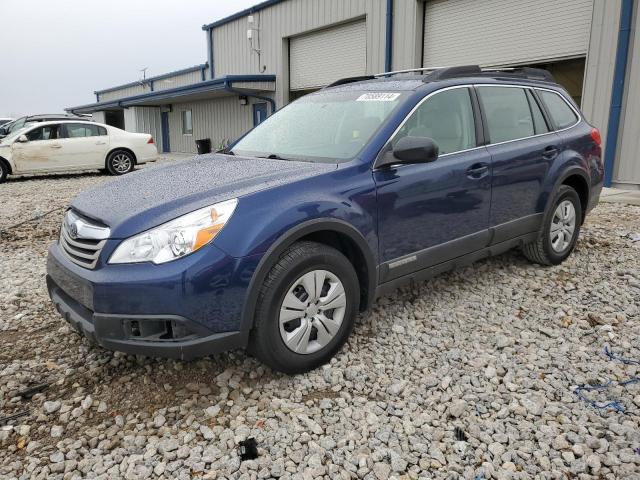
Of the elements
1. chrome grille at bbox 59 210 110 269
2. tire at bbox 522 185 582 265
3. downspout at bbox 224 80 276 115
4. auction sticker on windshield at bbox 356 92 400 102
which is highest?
downspout at bbox 224 80 276 115

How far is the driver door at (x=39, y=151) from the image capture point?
12711mm

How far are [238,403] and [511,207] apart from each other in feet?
8.66

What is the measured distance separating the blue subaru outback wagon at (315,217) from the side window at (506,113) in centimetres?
2

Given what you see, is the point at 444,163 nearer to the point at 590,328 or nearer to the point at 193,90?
the point at 590,328

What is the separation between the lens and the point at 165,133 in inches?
1085

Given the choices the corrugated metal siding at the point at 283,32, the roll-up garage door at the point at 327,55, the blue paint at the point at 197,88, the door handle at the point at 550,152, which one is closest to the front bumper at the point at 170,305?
the door handle at the point at 550,152

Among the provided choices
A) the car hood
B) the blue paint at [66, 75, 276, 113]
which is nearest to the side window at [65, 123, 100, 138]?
the blue paint at [66, 75, 276, 113]

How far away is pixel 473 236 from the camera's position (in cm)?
385

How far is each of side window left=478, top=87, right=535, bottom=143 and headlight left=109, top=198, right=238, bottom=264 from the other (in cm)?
242

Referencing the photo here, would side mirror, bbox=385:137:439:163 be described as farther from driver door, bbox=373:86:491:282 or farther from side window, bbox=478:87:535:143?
side window, bbox=478:87:535:143

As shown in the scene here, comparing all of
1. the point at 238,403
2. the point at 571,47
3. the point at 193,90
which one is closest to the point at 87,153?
the point at 193,90

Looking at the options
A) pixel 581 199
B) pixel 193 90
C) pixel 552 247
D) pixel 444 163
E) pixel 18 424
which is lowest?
pixel 18 424

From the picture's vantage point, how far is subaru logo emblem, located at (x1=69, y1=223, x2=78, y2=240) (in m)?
2.90

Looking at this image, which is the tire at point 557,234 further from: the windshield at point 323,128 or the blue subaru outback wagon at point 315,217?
the windshield at point 323,128
